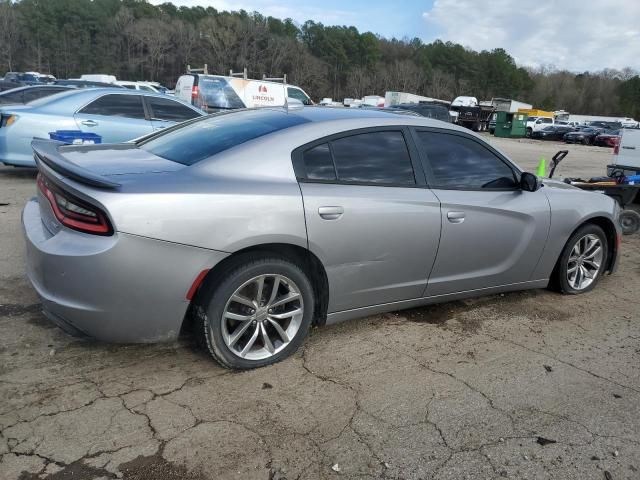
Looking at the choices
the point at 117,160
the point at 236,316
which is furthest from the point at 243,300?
the point at 117,160

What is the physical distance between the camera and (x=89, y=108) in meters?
8.02

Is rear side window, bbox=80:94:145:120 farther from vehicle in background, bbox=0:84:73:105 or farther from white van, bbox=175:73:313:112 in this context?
white van, bbox=175:73:313:112

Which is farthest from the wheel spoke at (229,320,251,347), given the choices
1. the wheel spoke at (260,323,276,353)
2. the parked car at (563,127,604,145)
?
the parked car at (563,127,604,145)

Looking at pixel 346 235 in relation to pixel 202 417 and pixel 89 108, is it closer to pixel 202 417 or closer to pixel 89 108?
pixel 202 417

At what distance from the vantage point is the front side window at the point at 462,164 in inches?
143

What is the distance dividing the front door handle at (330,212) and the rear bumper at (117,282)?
2.13ft

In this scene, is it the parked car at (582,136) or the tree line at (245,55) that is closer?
the parked car at (582,136)

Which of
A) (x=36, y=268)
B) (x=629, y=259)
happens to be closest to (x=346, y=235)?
(x=36, y=268)

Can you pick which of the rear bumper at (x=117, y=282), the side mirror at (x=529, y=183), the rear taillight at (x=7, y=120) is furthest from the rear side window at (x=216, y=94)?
the rear bumper at (x=117, y=282)

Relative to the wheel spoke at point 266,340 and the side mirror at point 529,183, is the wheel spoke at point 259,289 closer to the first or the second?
the wheel spoke at point 266,340

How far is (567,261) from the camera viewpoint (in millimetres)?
4402

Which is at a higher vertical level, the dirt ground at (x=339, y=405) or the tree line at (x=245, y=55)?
the tree line at (x=245, y=55)

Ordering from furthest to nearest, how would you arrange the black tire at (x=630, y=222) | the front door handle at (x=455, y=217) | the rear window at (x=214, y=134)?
the black tire at (x=630, y=222), the front door handle at (x=455, y=217), the rear window at (x=214, y=134)

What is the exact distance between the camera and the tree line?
85.9 meters
